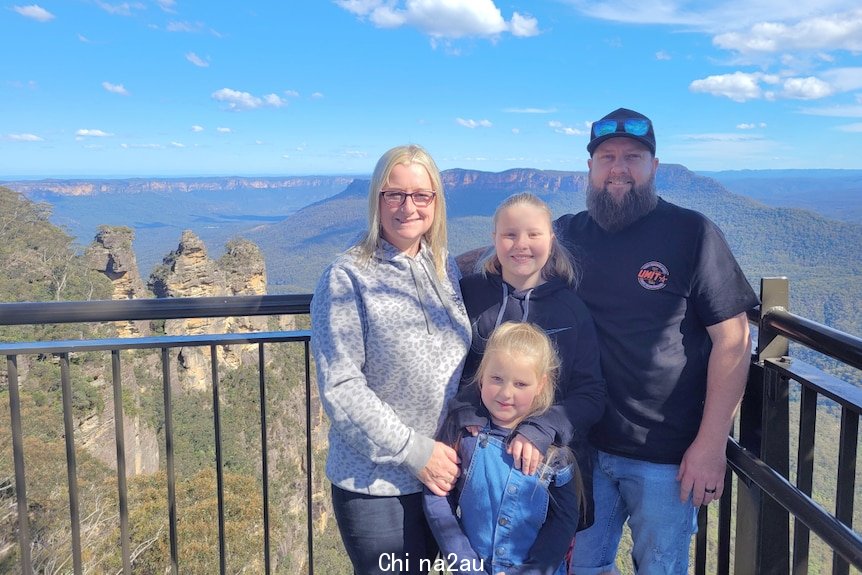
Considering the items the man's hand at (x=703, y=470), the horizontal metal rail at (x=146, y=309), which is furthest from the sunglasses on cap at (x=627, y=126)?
the horizontal metal rail at (x=146, y=309)

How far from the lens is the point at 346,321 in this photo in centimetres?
179

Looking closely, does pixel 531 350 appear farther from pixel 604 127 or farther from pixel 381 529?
pixel 604 127

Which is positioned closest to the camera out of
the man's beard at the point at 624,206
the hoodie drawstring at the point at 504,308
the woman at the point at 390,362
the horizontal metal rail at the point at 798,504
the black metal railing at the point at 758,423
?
the horizontal metal rail at the point at 798,504

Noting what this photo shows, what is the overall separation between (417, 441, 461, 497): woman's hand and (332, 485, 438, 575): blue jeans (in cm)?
12

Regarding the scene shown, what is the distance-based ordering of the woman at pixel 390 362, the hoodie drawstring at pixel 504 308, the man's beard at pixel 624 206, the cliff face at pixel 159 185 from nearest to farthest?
the woman at pixel 390 362 → the hoodie drawstring at pixel 504 308 → the man's beard at pixel 624 206 → the cliff face at pixel 159 185

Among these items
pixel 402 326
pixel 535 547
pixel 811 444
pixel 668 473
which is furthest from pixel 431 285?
pixel 811 444

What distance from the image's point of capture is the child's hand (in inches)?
70.5

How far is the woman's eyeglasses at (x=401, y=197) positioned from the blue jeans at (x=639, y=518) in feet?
3.88

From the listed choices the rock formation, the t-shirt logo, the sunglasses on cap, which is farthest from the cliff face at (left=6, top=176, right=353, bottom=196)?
the t-shirt logo

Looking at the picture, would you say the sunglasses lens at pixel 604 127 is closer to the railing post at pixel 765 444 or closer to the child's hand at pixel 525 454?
the railing post at pixel 765 444

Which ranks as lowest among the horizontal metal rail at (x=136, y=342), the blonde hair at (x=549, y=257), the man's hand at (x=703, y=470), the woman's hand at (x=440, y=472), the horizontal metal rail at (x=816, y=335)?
the man's hand at (x=703, y=470)

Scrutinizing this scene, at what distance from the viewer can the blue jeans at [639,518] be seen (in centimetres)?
217

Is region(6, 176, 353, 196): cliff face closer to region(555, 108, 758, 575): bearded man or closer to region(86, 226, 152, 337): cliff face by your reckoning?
region(86, 226, 152, 337): cliff face

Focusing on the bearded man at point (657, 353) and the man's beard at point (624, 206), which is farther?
the man's beard at point (624, 206)
